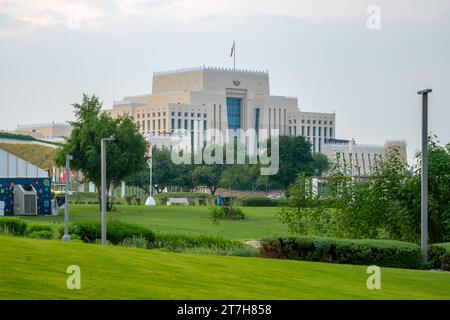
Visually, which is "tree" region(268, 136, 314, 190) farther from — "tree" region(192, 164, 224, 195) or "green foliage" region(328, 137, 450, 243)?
"green foliage" region(328, 137, 450, 243)

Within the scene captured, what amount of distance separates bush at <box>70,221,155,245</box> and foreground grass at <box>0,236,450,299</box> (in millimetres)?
9496

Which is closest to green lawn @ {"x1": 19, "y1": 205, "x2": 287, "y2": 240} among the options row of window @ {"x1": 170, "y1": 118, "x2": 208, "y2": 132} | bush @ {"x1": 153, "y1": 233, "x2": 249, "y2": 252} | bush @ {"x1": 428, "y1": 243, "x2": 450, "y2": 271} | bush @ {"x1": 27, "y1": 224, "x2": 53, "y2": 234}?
bush @ {"x1": 153, "y1": 233, "x2": 249, "y2": 252}

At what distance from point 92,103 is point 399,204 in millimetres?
43183

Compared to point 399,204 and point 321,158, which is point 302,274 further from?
point 321,158

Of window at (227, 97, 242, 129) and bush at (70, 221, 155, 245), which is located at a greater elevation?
window at (227, 97, 242, 129)

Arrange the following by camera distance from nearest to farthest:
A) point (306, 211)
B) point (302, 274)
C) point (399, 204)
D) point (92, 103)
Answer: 1. point (302, 274)
2. point (399, 204)
3. point (306, 211)
4. point (92, 103)

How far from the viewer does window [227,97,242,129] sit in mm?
174462

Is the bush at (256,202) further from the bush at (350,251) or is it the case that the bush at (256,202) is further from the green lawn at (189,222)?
the bush at (350,251)

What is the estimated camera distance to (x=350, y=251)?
81.5 ft

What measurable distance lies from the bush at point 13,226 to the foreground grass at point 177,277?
11.0 meters

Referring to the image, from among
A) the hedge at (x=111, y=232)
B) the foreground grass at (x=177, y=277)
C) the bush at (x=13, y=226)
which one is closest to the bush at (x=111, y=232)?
the hedge at (x=111, y=232)

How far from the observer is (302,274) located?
64.1ft

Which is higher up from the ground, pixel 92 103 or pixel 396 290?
pixel 92 103
